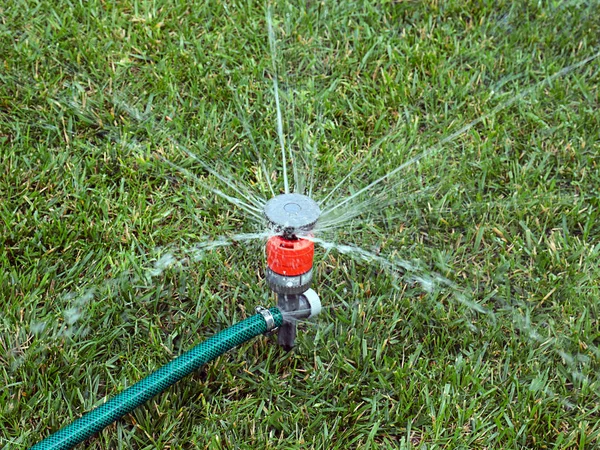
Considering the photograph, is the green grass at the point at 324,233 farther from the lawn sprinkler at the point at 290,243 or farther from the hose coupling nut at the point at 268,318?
the lawn sprinkler at the point at 290,243

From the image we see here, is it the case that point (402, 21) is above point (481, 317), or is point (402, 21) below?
above

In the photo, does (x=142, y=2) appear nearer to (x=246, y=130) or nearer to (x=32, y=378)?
(x=246, y=130)

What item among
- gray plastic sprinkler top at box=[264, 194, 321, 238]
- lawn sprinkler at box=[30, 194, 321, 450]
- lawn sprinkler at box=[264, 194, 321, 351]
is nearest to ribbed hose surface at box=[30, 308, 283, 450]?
lawn sprinkler at box=[30, 194, 321, 450]

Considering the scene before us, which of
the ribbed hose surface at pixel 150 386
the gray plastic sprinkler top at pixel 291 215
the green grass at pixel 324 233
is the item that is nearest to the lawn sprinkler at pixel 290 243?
the gray plastic sprinkler top at pixel 291 215

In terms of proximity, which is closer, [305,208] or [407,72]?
[305,208]

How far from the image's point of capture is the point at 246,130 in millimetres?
2875

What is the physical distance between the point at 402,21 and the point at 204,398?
6.79ft

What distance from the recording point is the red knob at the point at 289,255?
1.85 meters

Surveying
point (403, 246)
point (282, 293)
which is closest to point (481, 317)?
point (403, 246)

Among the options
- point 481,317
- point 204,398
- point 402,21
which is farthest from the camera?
point 402,21

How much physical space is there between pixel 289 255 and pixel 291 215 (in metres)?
0.10

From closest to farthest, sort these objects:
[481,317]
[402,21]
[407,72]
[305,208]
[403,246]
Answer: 1. [305,208]
2. [481,317]
3. [403,246]
4. [407,72]
5. [402,21]

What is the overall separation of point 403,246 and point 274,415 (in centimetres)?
76

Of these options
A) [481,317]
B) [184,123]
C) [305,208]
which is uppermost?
[305,208]
